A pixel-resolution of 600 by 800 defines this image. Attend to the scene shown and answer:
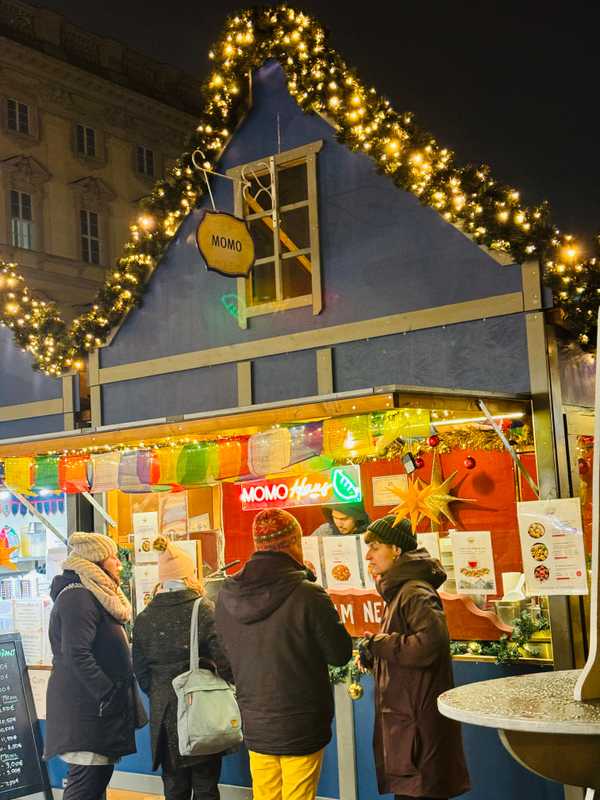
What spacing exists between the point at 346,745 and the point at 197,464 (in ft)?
8.08

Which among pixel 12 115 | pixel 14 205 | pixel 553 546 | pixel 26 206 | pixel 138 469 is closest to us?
pixel 553 546

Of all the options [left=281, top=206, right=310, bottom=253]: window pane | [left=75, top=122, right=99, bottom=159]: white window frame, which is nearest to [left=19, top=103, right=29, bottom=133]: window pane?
[left=75, top=122, right=99, bottom=159]: white window frame

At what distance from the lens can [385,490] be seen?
29.5ft

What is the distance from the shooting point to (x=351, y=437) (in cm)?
741

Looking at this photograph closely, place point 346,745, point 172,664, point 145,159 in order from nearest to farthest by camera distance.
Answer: point 172,664 < point 346,745 < point 145,159

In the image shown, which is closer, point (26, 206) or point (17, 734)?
point (17, 734)

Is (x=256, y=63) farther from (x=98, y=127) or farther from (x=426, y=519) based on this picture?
(x=98, y=127)

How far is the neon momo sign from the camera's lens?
9.16m

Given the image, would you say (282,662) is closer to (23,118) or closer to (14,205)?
(14,205)

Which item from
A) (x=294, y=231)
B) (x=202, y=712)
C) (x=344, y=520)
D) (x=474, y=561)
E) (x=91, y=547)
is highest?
(x=294, y=231)

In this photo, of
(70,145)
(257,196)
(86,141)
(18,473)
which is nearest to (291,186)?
(257,196)

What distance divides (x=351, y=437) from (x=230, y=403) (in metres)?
2.52

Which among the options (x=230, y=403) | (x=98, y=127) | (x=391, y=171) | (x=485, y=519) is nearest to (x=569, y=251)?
(x=391, y=171)

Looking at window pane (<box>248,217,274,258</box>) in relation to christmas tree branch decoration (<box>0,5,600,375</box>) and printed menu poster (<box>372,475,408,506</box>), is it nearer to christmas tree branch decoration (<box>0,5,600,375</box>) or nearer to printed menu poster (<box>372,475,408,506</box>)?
christmas tree branch decoration (<box>0,5,600,375</box>)
